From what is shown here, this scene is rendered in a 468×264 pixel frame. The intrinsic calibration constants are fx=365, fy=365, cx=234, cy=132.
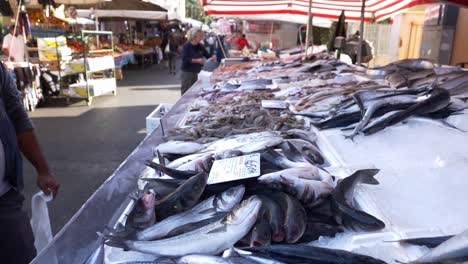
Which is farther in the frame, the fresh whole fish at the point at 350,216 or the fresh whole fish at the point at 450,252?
the fresh whole fish at the point at 350,216

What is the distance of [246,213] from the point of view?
1.51 metres

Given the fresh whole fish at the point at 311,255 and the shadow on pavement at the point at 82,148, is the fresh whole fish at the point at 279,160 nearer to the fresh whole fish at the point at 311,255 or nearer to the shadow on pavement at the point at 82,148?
the fresh whole fish at the point at 311,255

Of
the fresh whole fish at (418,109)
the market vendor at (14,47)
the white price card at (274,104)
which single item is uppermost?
the market vendor at (14,47)

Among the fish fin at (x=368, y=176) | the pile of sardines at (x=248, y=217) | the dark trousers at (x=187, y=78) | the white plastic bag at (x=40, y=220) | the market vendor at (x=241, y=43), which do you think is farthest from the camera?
the market vendor at (x=241, y=43)

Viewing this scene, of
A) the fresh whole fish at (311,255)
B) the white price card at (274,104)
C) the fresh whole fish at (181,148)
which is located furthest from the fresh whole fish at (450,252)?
the white price card at (274,104)

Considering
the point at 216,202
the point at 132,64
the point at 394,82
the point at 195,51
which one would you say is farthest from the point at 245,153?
the point at 132,64

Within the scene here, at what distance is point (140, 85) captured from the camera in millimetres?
13961

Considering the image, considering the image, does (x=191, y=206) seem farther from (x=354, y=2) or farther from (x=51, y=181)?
(x=354, y=2)

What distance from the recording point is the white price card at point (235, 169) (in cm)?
176

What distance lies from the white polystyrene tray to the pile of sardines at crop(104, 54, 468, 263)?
6 centimetres

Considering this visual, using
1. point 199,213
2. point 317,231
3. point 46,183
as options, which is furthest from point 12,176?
point 317,231

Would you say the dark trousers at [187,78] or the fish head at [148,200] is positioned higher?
the fish head at [148,200]

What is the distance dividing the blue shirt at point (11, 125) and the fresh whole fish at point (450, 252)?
2.12 m

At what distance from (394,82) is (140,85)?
448 inches
